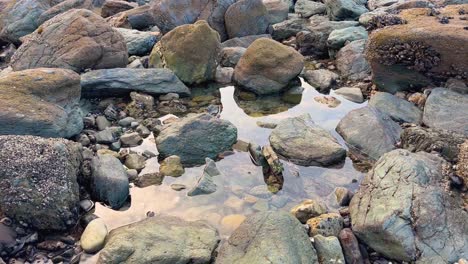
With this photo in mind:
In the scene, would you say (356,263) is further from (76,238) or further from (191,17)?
(191,17)

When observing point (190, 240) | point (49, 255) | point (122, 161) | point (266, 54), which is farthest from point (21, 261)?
point (266, 54)

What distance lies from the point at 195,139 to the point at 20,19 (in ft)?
38.8

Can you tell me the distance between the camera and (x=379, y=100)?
444 inches

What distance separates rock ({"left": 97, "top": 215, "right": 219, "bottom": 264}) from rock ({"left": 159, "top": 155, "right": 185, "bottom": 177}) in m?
1.72

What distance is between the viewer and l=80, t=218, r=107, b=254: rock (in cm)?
691

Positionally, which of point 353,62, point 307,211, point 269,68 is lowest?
point 353,62

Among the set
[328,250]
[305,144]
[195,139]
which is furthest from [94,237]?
[305,144]

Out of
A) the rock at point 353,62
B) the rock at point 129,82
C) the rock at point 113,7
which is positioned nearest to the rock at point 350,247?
the rock at point 129,82

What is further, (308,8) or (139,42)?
(308,8)

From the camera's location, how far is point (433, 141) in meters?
8.74

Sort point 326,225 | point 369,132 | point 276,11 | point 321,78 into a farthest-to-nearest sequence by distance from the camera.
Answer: point 276,11 → point 321,78 → point 369,132 → point 326,225

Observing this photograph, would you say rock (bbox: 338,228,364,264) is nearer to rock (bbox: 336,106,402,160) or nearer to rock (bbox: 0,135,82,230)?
rock (bbox: 336,106,402,160)

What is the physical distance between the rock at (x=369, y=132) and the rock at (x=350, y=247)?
2.89 meters

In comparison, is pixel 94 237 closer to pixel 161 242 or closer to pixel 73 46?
pixel 161 242
